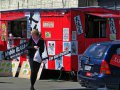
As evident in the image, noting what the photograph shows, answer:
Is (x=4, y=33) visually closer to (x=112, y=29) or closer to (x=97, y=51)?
(x=112, y=29)

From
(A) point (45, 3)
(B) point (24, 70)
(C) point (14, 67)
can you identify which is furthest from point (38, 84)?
(A) point (45, 3)

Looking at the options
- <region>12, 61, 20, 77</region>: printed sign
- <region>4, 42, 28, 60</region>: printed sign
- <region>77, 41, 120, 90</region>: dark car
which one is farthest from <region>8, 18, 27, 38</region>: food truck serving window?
<region>77, 41, 120, 90</region>: dark car

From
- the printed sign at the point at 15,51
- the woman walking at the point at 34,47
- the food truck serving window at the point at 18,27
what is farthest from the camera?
the food truck serving window at the point at 18,27

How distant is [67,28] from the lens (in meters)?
16.4

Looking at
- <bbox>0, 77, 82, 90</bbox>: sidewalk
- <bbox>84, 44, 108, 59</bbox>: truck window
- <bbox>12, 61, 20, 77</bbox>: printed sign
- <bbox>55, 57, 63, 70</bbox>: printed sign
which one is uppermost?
<bbox>84, 44, 108, 59</bbox>: truck window

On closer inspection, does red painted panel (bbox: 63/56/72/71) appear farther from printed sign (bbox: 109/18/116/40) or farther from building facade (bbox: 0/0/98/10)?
building facade (bbox: 0/0/98/10)

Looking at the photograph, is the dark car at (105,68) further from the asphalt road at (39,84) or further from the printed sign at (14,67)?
the printed sign at (14,67)

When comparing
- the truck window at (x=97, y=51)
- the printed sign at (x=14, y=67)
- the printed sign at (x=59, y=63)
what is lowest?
the printed sign at (x=14, y=67)

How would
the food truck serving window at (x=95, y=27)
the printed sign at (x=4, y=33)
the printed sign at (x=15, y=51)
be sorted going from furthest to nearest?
the printed sign at (x=4, y=33), the printed sign at (x=15, y=51), the food truck serving window at (x=95, y=27)

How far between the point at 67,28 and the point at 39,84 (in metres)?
2.39

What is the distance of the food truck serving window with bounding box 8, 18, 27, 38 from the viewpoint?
18.3m

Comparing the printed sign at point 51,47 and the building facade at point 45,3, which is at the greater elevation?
the building facade at point 45,3

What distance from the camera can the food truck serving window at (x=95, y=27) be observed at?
17125 millimetres

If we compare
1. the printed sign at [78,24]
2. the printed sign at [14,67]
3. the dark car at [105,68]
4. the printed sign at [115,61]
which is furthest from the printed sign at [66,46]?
the printed sign at [115,61]
